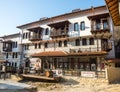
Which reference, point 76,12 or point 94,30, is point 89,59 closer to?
point 94,30

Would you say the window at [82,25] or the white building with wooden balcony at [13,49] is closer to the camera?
the window at [82,25]

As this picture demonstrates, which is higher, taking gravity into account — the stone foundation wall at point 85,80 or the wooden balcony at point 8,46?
the wooden balcony at point 8,46

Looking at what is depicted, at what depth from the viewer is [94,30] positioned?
90.9ft

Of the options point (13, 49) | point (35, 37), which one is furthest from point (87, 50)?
point (13, 49)

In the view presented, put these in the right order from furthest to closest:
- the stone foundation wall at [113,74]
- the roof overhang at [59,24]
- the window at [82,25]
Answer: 1. the roof overhang at [59,24]
2. the window at [82,25]
3. the stone foundation wall at [113,74]

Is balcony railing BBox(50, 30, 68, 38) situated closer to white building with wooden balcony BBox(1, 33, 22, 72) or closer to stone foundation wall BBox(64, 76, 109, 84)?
stone foundation wall BBox(64, 76, 109, 84)

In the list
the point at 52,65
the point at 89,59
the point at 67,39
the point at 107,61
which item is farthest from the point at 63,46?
the point at 107,61

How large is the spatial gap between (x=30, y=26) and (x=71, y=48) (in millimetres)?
14796

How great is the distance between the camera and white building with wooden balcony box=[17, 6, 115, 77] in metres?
26.2

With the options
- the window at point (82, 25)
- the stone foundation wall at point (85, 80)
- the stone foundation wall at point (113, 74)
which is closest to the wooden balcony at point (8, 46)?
the window at point (82, 25)

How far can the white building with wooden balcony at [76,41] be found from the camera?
26.2 metres

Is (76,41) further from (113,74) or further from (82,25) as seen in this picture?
(113,74)

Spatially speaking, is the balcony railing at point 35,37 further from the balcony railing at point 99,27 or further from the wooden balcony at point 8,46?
the balcony railing at point 99,27

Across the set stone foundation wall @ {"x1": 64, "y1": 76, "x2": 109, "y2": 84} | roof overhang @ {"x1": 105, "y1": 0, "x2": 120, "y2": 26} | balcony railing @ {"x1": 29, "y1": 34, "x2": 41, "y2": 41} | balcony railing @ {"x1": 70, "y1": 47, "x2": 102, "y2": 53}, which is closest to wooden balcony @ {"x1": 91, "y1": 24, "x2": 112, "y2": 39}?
balcony railing @ {"x1": 70, "y1": 47, "x2": 102, "y2": 53}
